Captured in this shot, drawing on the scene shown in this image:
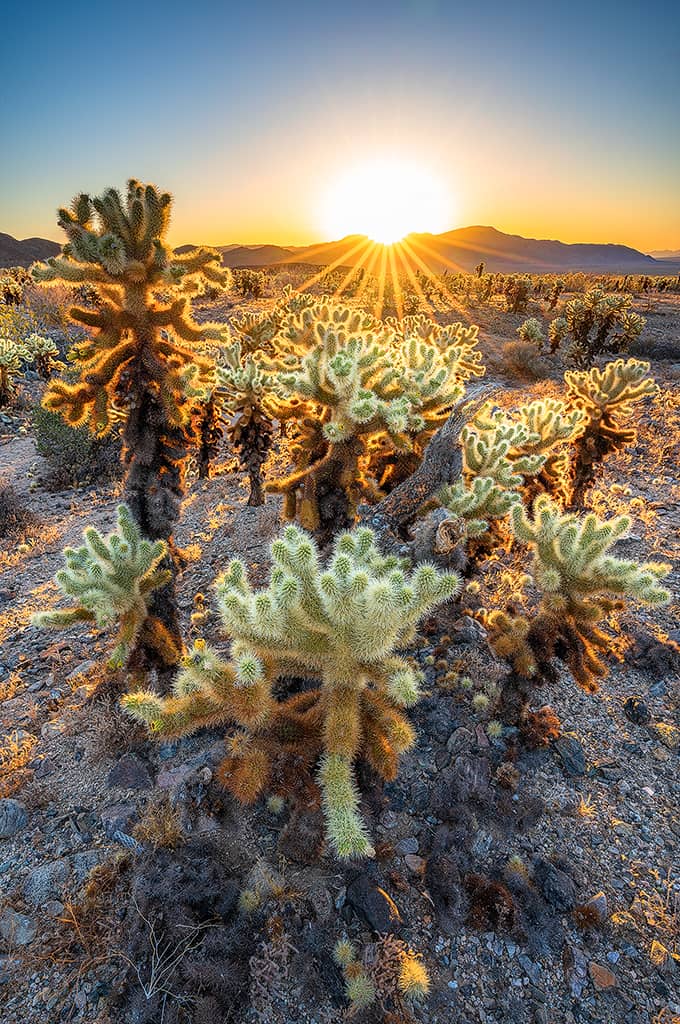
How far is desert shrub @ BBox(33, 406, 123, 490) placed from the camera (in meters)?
10.1

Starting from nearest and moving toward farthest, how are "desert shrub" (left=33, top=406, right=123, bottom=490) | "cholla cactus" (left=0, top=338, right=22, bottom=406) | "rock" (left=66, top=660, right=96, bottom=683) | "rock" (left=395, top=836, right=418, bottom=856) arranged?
"rock" (left=395, top=836, right=418, bottom=856)
"rock" (left=66, top=660, right=96, bottom=683)
"desert shrub" (left=33, top=406, right=123, bottom=490)
"cholla cactus" (left=0, top=338, right=22, bottom=406)

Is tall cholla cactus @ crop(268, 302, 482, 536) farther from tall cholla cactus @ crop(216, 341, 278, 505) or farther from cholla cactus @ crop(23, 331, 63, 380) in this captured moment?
cholla cactus @ crop(23, 331, 63, 380)

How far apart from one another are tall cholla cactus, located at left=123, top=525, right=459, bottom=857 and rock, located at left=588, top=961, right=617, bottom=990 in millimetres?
1518

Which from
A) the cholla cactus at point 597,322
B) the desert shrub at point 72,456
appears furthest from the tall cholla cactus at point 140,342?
the cholla cactus at point 597,322

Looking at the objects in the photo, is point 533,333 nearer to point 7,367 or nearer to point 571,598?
point 7,367

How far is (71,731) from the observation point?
4398 mm

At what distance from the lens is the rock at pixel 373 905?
303 cm

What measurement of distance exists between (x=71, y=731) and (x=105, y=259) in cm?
401

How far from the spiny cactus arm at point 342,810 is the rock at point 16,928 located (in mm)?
1952

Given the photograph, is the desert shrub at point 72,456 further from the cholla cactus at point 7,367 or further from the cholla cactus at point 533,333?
the cholla cactus at point 533,333

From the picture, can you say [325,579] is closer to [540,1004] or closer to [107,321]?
[540,1004]

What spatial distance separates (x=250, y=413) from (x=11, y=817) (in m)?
6.21

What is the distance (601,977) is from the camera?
112 inches

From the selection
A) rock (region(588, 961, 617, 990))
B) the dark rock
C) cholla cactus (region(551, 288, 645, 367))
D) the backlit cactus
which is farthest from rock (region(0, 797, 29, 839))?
cholla cactus (region(551, 288, 645, 367))
